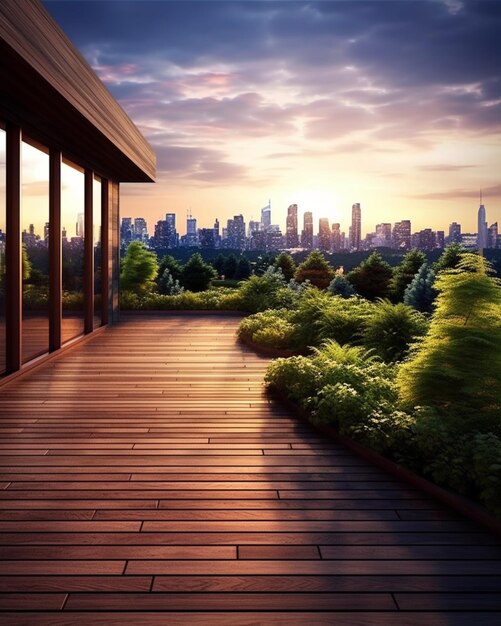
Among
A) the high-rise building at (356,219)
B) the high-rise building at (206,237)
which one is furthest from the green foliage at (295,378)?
the high-rise building at (356,219)

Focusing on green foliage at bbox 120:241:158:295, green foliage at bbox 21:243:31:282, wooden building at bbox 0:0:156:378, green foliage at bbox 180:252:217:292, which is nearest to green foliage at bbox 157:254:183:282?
green foliage at bbox 180:252:217:292

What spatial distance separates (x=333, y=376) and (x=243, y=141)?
62.7ft

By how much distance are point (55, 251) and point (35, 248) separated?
2.85ft

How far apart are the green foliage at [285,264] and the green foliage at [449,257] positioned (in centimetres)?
1014

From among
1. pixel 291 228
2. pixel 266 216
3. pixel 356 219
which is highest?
pixel 266 216

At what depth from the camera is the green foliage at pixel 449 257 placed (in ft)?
63.5

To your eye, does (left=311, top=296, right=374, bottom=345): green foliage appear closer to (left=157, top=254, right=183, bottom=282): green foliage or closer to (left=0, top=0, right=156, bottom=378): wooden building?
(left=0, top=0, right=156, bottom=378): wooden building

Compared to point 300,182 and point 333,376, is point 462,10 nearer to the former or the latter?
point 333,376

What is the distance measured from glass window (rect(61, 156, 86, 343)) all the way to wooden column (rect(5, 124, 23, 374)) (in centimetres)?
231

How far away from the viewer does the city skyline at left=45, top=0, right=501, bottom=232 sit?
1430 centimetres

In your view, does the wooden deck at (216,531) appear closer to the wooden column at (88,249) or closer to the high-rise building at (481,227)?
the high-rise building at (481,227)

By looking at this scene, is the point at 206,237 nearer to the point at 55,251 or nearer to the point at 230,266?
the point at 230,266

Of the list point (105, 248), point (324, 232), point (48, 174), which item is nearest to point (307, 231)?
point (324, 232)

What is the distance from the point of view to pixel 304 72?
55.2ft
